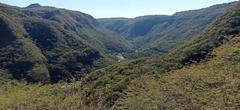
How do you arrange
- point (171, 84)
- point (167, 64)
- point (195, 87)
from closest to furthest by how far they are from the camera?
point (195, 87) < point (171, 84) < point (167, 64)

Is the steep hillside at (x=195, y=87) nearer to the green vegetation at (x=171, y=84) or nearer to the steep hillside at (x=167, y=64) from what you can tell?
the green vegetation at (x=171, y=84)

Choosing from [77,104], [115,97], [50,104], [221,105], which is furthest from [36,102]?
[221,105]

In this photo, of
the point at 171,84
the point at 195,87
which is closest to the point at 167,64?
the point at 171,84

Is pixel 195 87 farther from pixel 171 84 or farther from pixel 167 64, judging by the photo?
pixel 167 64

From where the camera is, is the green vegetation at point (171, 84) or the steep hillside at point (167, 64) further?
the steep hillside at point (167, 64)

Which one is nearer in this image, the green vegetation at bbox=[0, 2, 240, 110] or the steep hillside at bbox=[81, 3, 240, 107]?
the green vegetation at bbox=[0, 2, 240, 110]

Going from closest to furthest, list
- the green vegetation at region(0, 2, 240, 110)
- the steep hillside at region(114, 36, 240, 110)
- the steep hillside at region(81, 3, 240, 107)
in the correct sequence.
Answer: the steep hillside at region(114, 36, 240, 110) < the green vegetation at region(0, 2, 240, 110) < the steep hillside at region(81, 3, 240, 107)

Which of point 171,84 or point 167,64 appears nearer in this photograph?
point 171,84

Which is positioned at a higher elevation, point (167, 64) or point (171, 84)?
point (171, 84)

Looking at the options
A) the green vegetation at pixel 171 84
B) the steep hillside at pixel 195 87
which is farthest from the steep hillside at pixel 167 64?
the steep hillside at pixel 195 87

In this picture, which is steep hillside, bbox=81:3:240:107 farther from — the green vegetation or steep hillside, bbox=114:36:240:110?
steep hillside, bbox=114:36:240:110

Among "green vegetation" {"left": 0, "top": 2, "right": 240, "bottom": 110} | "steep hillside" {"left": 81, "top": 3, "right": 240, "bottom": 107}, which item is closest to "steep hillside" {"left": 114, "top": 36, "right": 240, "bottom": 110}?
"green vegetation" {"left": 0, "top": 2, "right": 240, "bottom": 110}

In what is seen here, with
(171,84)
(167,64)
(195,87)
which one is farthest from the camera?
(167,64)

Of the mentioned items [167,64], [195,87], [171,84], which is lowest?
[167,64]
